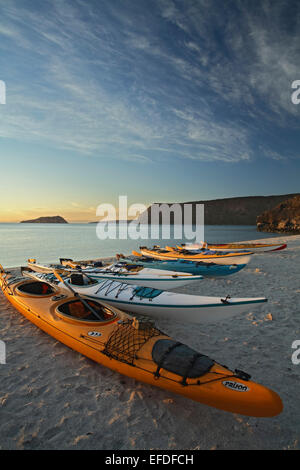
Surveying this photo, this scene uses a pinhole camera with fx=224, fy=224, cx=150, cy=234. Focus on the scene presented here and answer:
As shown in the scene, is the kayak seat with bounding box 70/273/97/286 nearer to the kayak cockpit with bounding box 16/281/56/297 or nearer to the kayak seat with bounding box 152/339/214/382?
the kayak cockpit with bounding box 16/281/56/297

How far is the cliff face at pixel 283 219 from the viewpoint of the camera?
218 ft

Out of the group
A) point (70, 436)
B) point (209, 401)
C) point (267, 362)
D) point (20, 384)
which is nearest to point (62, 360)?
point (20, 384)

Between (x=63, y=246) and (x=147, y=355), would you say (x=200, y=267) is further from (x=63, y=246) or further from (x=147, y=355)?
(x=63, y=246)

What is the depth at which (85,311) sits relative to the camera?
571 cm

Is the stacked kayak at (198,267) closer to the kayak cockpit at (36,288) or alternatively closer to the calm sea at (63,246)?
the kayak cockpit at (36,288)

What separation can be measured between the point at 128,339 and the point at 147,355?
567 millimetres

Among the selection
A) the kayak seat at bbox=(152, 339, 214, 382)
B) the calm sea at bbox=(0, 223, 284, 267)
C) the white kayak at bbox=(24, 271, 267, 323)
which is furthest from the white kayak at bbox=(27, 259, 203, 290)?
the calm sea at bbox=(0, 223, 284, 267)

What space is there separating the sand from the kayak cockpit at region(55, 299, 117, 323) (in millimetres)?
753

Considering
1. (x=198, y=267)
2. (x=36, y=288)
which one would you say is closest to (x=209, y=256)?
(x=198, y=267)

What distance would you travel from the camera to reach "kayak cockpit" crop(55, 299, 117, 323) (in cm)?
502

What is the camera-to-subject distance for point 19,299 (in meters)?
6.50

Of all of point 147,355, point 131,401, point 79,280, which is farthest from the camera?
point 79,280
